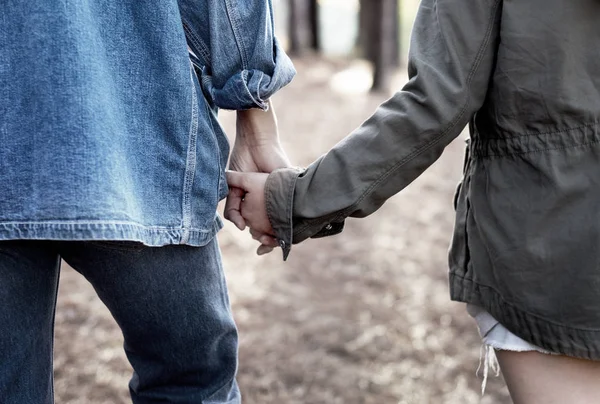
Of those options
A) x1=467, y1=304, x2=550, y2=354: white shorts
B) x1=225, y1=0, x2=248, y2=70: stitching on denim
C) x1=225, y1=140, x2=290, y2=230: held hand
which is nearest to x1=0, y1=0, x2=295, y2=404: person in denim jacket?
x1=225, y1=0, x2=248, y2=70: stitching on denim

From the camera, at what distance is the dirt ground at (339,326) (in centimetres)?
321

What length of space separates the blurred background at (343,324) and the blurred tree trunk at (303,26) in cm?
794

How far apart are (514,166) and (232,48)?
66 centimetres

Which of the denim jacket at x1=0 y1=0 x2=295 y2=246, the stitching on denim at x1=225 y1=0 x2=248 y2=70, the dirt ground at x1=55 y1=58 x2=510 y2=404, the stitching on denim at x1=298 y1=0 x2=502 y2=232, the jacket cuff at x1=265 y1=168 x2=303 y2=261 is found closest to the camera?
the denim jacket at x1=0 y1=0 x2=295 y2=246

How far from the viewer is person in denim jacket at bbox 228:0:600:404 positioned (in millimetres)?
1586

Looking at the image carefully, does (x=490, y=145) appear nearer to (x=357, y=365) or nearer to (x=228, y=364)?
(x=228, y=364)

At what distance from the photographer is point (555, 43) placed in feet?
5.14

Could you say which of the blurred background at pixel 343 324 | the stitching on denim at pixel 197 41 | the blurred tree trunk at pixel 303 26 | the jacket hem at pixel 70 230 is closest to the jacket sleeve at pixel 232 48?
the stitching on denim at pixel 197 41

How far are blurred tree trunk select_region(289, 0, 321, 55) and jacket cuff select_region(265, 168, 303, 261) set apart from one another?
12.0 metres

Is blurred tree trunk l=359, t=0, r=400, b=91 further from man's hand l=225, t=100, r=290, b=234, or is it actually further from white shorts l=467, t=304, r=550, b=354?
white shorts l=467, t=304, r=550, b=354

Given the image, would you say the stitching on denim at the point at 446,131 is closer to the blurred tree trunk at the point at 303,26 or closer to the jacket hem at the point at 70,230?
the jacket hem at the point at 70,230

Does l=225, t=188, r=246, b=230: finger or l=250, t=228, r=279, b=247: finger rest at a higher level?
l=225, t=188, r=246, b=230: finger

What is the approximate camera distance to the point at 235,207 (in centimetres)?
212

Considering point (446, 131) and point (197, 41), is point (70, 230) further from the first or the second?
point (446, 131)
